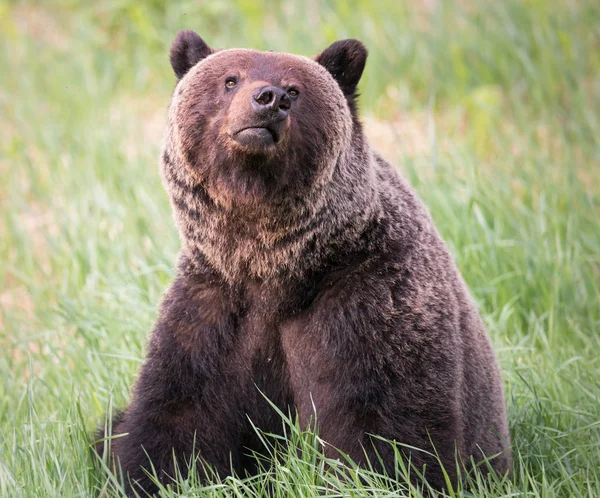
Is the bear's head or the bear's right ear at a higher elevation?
the bear's right ear

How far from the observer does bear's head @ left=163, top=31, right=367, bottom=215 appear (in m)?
3.35

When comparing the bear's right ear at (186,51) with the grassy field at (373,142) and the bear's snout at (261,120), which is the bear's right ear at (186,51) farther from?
the grassy field at (373,142)

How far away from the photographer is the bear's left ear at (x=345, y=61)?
12.6 ft

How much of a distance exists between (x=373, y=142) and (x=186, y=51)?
14.0 ft

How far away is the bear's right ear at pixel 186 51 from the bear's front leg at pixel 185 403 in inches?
41.3

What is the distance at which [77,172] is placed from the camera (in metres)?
7.62

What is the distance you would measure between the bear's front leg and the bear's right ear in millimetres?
1049

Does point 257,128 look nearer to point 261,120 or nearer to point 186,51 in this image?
point 261,120

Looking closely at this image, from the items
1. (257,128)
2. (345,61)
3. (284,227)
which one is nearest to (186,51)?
(345,61)

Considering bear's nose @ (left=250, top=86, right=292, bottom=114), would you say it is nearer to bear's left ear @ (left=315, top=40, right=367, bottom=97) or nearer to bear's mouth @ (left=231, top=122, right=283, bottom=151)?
bear's mouth @ (left=231, top=122, right=283, bottom=151)

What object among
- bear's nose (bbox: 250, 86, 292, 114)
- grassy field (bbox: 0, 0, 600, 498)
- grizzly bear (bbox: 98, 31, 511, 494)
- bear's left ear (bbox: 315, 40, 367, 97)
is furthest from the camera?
grassy field (bbox: 0, 0, 600, 498)

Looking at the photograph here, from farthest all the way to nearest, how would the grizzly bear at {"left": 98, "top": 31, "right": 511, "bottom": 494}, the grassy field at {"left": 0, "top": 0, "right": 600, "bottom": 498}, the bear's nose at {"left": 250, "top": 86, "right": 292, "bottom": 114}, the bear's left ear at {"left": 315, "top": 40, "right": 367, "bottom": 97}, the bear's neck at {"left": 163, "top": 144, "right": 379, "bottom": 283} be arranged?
the grassy field at {"left": 0, "top": 0, "right": 600, "bottom": 498}
the bear's left ear at {"left": 315, "top": 40, "right": 367, "bottom": 97}
the bear's neck at {"left": 163, "top": 144, "right": 379, "bottom": 283}
the grizzly bear at {"left": 98, "top": 31, "right": 511, "bottom": 494}
the bear's nose at {"left": 250, "top": 86, "right": 292, "bottom": 114}

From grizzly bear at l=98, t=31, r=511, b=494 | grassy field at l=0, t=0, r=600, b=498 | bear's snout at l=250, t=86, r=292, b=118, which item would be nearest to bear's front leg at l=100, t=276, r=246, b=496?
grizzly bear at l=98, t=31, r=511, b=494

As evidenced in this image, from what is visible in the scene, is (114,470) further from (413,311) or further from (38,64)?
(38,64)
